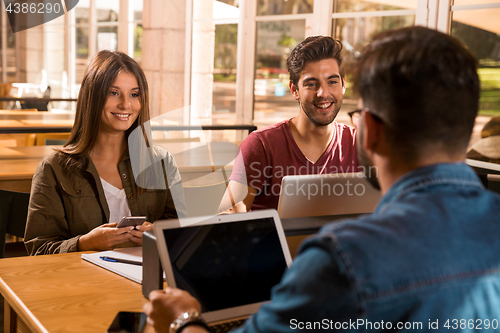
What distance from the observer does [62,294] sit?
1.24 meters

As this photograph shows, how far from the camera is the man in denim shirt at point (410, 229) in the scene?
0.58 metres

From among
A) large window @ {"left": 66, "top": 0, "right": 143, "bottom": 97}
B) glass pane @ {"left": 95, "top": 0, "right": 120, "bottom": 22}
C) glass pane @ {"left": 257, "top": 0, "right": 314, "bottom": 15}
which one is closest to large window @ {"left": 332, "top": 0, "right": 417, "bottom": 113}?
glass pane @ {"left": 257, "top": 0, "right": 314, "bottom": 15}

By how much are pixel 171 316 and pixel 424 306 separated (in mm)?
440

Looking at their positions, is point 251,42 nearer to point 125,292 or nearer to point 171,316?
point 125,292

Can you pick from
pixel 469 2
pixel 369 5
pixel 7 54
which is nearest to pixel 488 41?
pixel 469 2

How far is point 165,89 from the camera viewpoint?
7004mm

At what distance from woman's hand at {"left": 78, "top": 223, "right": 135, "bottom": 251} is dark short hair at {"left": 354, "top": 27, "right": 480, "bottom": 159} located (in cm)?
107

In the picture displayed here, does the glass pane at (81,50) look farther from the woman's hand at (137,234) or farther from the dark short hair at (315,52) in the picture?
the woman's hand at (137,234)

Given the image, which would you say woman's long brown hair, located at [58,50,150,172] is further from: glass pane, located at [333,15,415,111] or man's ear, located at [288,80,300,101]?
glass pane, located at [333,15,415,111]

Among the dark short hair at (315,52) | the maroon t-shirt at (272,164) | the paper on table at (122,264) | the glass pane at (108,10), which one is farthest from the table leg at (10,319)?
the glass pane at (108,10)

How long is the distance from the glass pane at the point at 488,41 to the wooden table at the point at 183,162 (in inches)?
64.4

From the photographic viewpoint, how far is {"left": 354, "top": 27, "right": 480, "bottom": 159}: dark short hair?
0.66 m

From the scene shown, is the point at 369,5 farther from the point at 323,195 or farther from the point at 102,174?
the point at 323,195

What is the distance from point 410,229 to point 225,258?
1.81ft
